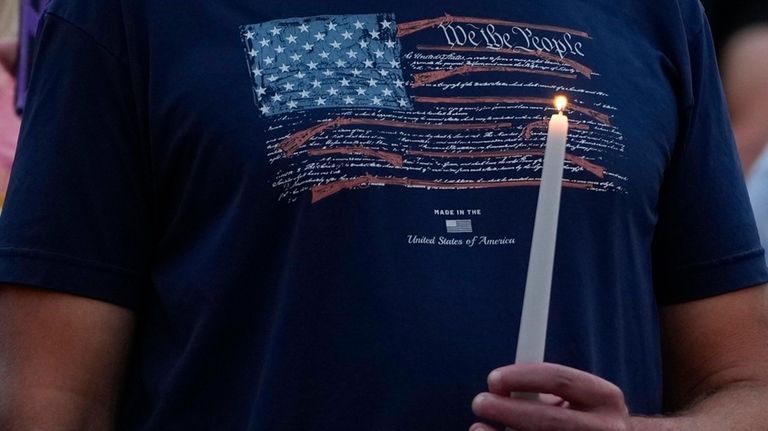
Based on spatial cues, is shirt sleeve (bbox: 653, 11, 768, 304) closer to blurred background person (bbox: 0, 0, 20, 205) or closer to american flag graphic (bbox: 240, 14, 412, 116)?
american flag graphic (bbox: 240, 14, 412, 116)

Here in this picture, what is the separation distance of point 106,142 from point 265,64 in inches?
9.2

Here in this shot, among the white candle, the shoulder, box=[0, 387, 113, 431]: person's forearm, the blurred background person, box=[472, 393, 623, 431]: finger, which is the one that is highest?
the blurred background person

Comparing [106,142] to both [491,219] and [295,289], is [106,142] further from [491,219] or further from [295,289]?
[491,219]

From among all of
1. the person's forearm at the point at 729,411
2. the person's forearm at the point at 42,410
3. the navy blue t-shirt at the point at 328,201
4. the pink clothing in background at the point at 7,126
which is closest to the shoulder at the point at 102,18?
the navy blue t-shirt at the point at 328,201

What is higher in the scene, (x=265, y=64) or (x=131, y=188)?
(x=265, y=64)

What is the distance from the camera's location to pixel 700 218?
1925 millimetres

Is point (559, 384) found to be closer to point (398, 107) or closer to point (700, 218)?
point (398, 107)

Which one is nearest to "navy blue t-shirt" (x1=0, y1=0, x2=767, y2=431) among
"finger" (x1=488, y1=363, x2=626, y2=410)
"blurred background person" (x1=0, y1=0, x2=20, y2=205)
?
"finger" (x1=488, y1=363, x2=626, y2=410)

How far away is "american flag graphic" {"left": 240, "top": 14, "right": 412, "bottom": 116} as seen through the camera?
171 centimetres

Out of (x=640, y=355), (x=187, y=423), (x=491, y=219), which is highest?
(x=491, y=219)

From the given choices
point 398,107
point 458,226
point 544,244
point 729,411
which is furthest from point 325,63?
point 729,411

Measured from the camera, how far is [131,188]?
1.74m

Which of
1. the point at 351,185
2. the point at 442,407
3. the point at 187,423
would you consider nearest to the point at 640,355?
the point at 442,407

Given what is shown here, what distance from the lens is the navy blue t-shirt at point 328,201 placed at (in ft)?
5.40
